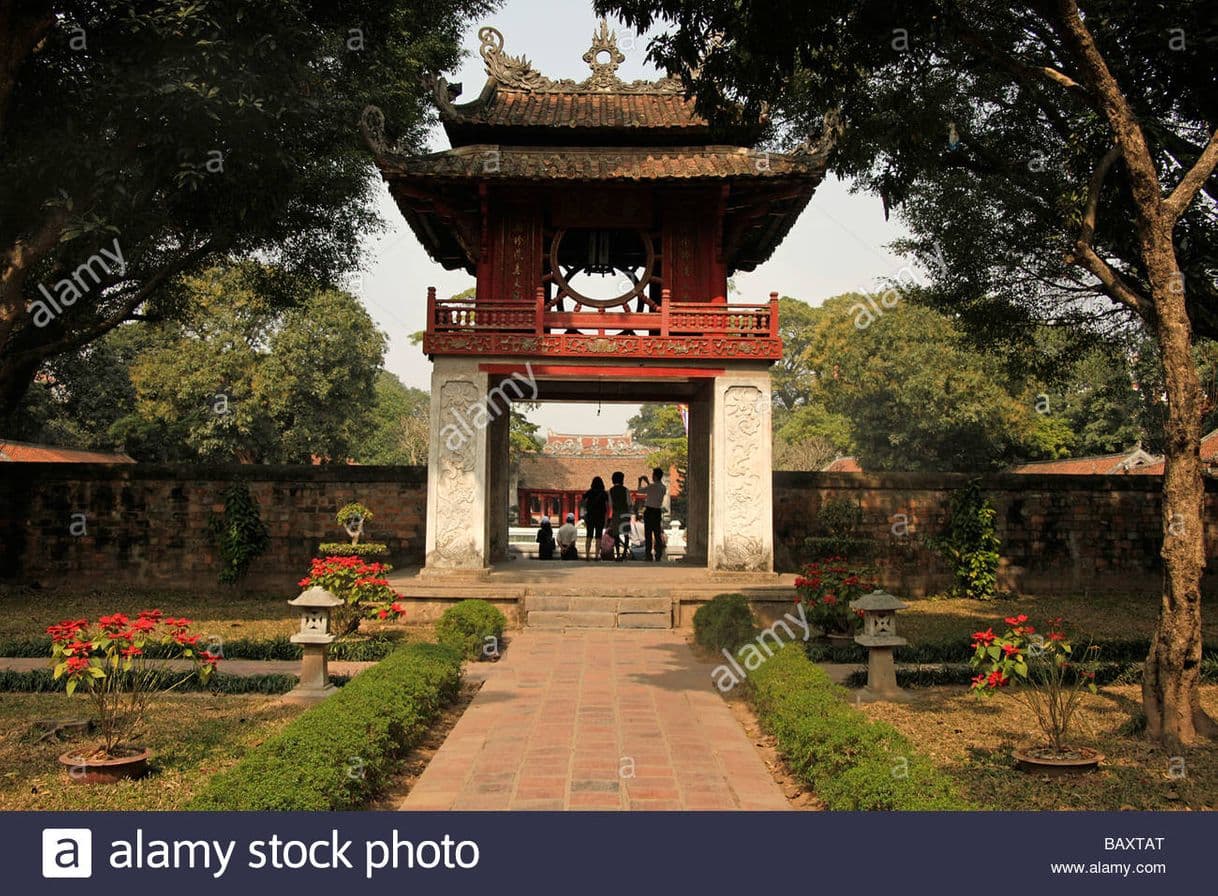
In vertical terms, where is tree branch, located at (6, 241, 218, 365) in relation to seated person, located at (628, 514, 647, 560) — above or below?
above

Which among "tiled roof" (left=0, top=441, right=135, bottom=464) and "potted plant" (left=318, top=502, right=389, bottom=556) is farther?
"tiled roof" (left=0, top=441, right=135, bottom=464)

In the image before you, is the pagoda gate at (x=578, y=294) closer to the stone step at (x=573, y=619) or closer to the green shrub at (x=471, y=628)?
the stone step at (x=573, y=619)

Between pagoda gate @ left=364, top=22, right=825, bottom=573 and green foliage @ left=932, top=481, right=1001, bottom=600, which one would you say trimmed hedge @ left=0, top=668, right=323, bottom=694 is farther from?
green foliage @ left=932, top=481, right=1001, bottom=600

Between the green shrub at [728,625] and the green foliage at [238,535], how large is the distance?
28.6 ft

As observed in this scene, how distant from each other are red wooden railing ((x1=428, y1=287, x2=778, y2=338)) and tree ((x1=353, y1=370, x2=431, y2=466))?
2018cm

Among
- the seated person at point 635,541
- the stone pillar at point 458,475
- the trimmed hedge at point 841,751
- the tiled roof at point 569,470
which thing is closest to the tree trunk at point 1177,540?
the trimmed hedge at point 841,751

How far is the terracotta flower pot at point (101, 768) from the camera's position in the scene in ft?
19.1

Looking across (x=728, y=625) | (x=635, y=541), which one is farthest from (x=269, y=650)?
(x=635, y=541)

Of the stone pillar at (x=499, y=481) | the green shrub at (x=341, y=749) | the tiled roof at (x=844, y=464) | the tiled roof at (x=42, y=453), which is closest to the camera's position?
the green shrub at (x=341, y=749)

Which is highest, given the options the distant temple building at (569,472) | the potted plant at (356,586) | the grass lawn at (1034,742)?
the distant temple building at (569,472)

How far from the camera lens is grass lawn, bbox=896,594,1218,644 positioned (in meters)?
12.3

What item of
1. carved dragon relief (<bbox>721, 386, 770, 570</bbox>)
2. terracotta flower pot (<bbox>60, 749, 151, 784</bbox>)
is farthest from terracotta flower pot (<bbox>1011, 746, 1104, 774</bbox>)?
carved dragon relief (<bbox>721, 386, 770, 570</bbox>)

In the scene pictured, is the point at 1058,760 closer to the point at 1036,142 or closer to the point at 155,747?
the point at 155,747

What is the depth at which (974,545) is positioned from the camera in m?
16.4
